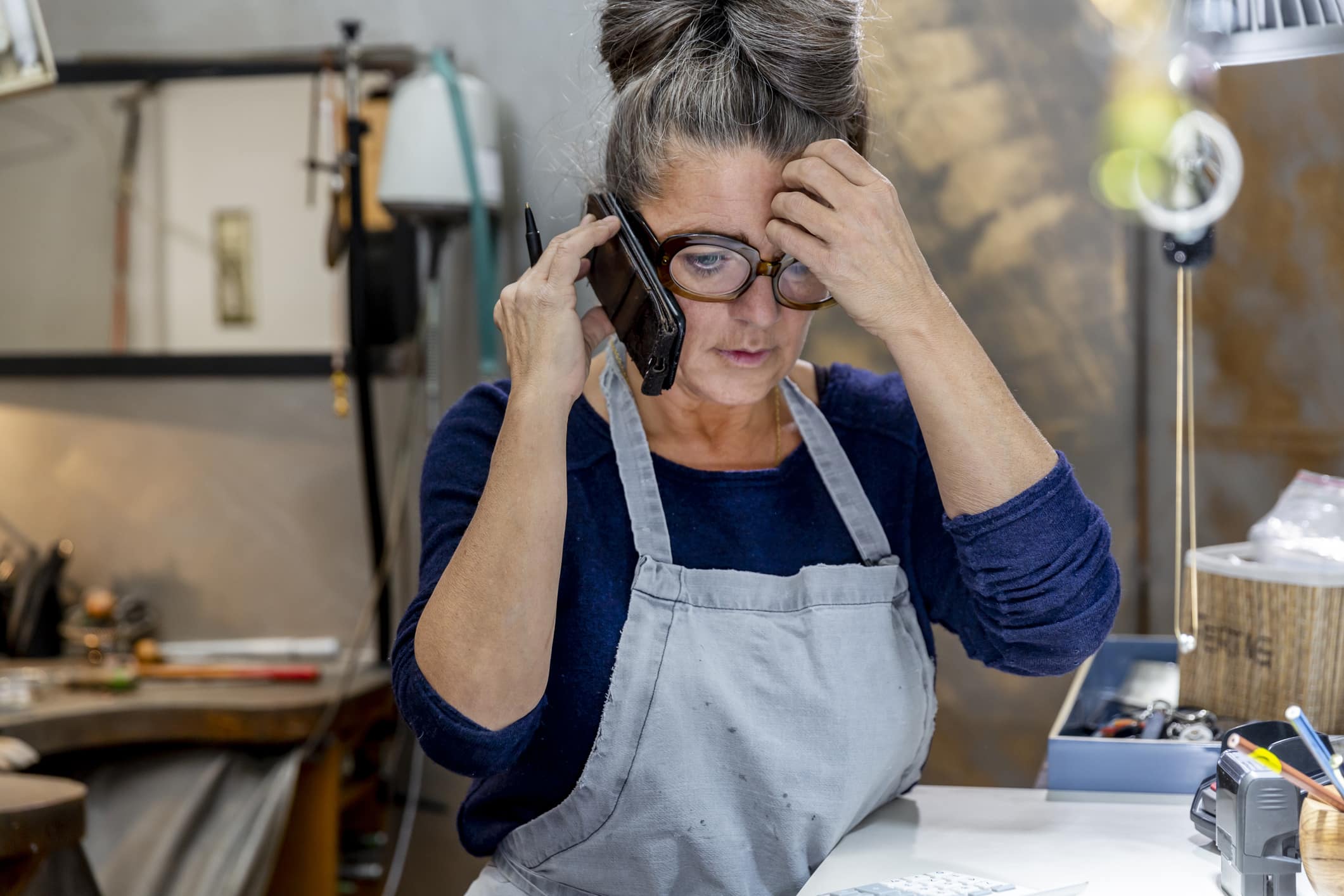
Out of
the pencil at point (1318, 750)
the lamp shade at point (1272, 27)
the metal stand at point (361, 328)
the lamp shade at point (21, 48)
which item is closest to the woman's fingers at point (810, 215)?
the pencil at point (1318, 750)

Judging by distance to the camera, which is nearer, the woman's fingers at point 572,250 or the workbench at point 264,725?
the woman's fingers at point 572,250

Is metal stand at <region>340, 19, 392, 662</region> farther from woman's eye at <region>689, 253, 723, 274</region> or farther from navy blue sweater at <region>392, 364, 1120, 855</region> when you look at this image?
woman's eye at <region>689, 253, 723, 274</region>

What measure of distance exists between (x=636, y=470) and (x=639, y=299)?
213mm

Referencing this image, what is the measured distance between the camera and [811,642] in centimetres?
134

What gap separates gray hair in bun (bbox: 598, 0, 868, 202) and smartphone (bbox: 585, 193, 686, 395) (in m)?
0.04

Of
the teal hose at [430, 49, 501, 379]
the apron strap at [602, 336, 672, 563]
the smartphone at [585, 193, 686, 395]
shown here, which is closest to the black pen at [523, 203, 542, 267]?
the smartphone at [585, 193, 686, 395]

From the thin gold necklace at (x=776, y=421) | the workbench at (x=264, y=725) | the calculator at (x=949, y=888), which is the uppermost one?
the thin gold necklace at (x=776, y=421)

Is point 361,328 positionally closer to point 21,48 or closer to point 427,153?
point 427,153

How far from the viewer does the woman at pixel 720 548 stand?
4.11 ft

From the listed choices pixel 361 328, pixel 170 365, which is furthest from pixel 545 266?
pixel 170 365

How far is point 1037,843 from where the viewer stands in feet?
4.11

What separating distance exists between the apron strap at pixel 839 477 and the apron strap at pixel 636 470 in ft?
0.63

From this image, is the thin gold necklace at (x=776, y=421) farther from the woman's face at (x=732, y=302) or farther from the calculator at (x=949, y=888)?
the calculator at (x=949, y=888)

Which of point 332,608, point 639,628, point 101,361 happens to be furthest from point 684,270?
point 101,361
